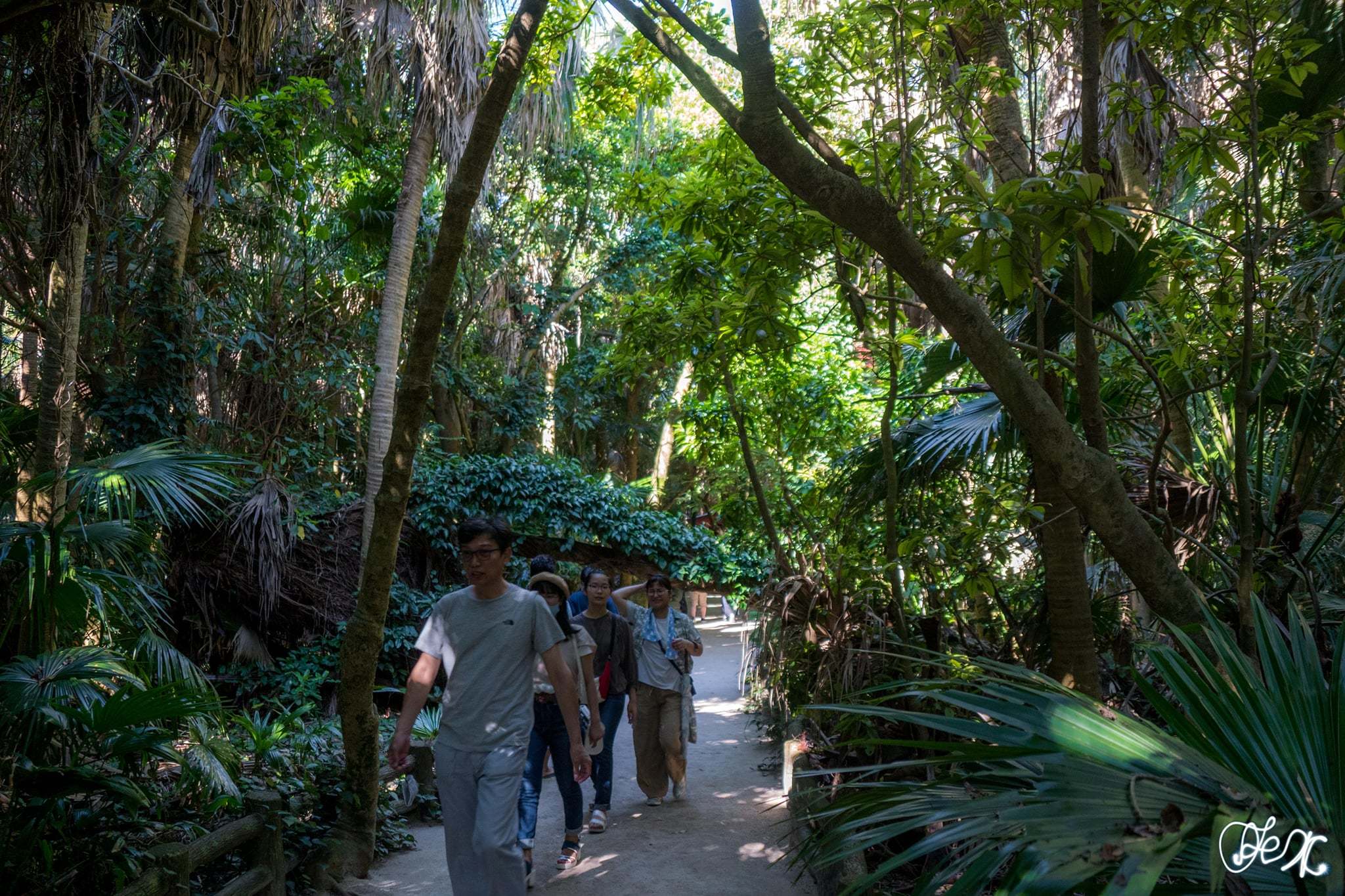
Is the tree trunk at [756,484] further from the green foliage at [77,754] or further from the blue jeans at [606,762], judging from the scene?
the green foliage at [77,754]

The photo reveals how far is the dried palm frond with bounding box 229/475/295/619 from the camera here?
11.0m

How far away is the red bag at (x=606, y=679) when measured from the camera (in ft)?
24.1

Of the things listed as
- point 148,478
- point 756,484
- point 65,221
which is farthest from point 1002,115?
point 65,221

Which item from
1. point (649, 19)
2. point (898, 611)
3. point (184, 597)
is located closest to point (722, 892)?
point (898, 611)

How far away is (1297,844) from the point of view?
5.75 ft

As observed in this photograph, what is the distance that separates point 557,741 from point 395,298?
7815mm

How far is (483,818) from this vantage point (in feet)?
13.9

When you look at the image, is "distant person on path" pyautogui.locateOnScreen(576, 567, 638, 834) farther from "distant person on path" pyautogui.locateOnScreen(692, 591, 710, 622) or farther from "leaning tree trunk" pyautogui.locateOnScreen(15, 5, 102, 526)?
"distant person on path" pyautogui.locateOnScreen(692, 591, 710, 622)

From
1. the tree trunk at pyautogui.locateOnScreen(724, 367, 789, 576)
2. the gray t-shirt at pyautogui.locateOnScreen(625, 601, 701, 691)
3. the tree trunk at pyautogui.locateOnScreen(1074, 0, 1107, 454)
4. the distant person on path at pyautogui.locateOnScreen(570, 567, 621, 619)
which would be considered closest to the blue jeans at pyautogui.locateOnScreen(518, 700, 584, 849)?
the distant person on path at pyautogui.locateOnScreen(570, 567, 621, 619)

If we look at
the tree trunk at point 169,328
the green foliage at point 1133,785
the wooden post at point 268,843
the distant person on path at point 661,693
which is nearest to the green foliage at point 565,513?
the tree trunk at point 169,328

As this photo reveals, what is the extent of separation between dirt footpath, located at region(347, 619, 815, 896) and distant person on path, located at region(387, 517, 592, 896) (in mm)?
1146

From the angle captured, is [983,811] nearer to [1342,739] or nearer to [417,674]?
[1342,739]

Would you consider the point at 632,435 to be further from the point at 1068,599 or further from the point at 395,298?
the point at 1068,599

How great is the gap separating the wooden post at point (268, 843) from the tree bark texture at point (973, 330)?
383 cm
